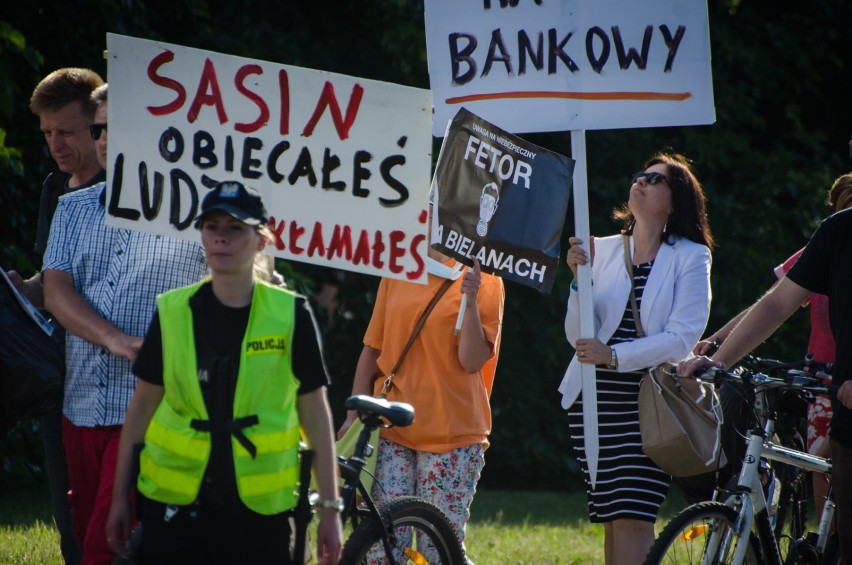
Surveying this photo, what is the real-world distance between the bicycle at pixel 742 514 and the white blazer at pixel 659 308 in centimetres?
37

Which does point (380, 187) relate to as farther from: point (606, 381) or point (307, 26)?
point (307, 26)

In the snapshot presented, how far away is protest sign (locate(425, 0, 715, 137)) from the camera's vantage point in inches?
218

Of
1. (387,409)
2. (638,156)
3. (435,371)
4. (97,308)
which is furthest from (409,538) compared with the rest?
(638,156)

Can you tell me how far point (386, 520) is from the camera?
14.8 ft

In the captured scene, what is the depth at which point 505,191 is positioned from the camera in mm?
5305

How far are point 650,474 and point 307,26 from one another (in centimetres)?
722

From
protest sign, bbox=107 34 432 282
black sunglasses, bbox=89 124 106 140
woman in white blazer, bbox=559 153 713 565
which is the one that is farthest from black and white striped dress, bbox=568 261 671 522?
black sunglasses, bbox=89 124 106 140

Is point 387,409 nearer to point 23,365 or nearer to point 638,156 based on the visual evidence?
point 23,365

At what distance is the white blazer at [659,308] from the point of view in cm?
514

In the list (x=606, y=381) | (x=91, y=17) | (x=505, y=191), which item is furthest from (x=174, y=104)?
(x=91, y=17)

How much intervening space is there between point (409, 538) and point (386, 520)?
0.61ft

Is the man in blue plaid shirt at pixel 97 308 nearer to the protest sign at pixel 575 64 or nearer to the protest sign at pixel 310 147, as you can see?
the protest sign at pixel 310 147

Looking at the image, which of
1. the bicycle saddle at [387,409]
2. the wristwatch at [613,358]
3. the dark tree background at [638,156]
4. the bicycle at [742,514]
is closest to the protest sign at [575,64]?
the wristwatch at [613,358]

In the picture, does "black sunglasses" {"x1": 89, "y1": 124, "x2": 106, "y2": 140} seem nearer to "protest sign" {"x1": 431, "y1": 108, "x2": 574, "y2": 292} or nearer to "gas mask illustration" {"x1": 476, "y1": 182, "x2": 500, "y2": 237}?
"protest sign" {"x1": 431, "y1": 108, "x2": 574, "y2": 292}
